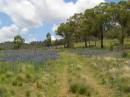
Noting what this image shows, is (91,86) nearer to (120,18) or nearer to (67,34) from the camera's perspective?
(120,18)

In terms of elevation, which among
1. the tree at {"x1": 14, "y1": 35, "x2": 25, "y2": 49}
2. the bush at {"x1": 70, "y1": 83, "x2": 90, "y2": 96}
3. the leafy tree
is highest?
the leafy tree

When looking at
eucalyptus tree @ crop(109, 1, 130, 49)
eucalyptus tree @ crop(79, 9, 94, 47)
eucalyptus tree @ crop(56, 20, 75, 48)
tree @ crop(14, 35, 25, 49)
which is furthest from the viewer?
tree @ crop(14, 35, 25, 49)

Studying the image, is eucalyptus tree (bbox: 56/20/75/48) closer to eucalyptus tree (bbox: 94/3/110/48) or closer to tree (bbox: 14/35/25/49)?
eucalyptus tree (bbox: 94/3/110/48)

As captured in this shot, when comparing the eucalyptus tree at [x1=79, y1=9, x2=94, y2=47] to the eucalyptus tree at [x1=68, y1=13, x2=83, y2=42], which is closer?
the eucalyptus tree at [x1=79, y1=9, x2=94, y2=47]

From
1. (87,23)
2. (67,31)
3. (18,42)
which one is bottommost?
(18,42)

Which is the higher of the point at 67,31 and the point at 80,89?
the point at 67,31

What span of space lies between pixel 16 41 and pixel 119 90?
132 metres

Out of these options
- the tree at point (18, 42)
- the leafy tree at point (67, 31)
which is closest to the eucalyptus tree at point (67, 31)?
the leafy tree at point (67, 31)

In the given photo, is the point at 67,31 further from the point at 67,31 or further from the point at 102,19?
the point at 102,19

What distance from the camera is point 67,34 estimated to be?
11781 centimetres

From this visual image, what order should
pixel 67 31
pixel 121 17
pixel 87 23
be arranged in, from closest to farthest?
pixel 121 17 → pixel 87 23 → pixel 67 31

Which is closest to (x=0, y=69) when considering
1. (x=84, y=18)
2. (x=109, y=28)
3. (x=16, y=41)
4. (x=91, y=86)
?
(x=91, y=86)

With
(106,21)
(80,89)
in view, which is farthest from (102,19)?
(80,89)

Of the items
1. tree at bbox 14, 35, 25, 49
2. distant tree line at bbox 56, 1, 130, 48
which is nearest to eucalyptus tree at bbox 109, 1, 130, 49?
distant tree line at bbox 56, 1, 130, 48
